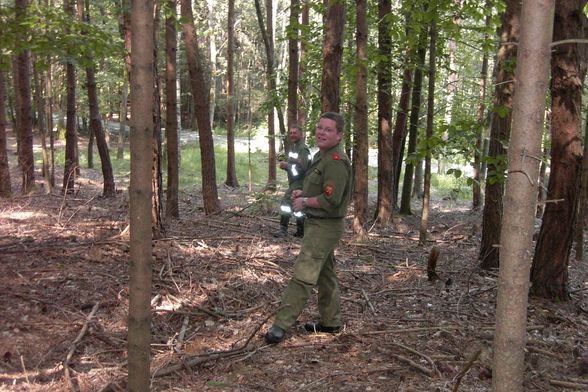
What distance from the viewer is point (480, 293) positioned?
21.1 ft

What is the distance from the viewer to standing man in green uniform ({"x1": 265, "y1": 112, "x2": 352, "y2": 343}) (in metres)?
4.95

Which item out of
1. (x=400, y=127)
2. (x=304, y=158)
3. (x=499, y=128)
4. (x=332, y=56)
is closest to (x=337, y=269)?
(x=304, y=158)

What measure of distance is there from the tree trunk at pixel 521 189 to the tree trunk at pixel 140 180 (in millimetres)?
1742

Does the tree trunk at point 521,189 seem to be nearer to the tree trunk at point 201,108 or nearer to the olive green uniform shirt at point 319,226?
the olive green uniform shirt at point 319,226

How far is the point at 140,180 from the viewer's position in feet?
8.73

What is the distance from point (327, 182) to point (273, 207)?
8515mm

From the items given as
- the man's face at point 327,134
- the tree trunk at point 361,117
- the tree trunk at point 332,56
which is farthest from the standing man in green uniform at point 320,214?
the tree trunk at point 332,56

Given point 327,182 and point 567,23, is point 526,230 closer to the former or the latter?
point 327,182

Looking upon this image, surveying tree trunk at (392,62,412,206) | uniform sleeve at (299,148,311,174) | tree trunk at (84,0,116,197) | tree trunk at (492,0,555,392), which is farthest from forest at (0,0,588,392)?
tree trunk at (84,0,116,197)

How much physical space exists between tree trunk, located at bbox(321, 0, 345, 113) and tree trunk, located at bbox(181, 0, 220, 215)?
9.63 feet

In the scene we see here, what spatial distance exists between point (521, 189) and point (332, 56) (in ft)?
23.8

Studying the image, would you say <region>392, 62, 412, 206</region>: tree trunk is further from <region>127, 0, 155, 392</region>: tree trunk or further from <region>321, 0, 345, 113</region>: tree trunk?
<region>127, 0, 155, 392</region>: tree trunk

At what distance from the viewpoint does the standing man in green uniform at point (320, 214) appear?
495cm

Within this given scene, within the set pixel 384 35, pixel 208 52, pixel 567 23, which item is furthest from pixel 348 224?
pixel 208 52
